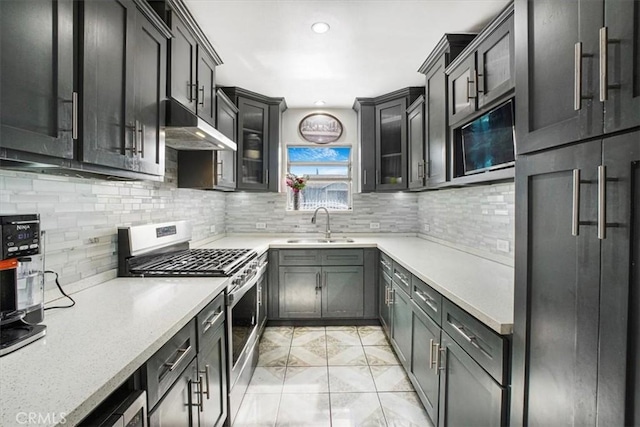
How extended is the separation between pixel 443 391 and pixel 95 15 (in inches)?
90.1

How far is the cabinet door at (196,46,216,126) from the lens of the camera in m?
2.22

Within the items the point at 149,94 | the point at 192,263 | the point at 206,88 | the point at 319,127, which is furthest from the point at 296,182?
the point at 149,94

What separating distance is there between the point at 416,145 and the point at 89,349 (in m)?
2.86

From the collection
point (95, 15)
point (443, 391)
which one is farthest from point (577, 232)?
point (95, 15)

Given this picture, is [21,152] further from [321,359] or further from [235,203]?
[235,203]

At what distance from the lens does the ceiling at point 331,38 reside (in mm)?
1840

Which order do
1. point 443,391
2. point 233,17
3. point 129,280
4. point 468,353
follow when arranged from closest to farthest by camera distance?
point 468,353 < point 443,391 < point 129,280 < point 233,17

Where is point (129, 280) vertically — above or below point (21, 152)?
below

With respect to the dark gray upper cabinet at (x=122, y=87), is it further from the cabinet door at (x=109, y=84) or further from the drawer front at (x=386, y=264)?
the drawer front at (x=386, y=264)

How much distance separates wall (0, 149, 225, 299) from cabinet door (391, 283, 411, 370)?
1.94 meters

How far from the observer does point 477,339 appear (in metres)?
1.22

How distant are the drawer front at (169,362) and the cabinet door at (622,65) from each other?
1395mm

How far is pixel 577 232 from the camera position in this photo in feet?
2.48

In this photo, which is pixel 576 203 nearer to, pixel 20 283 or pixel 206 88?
pixel 20 283
